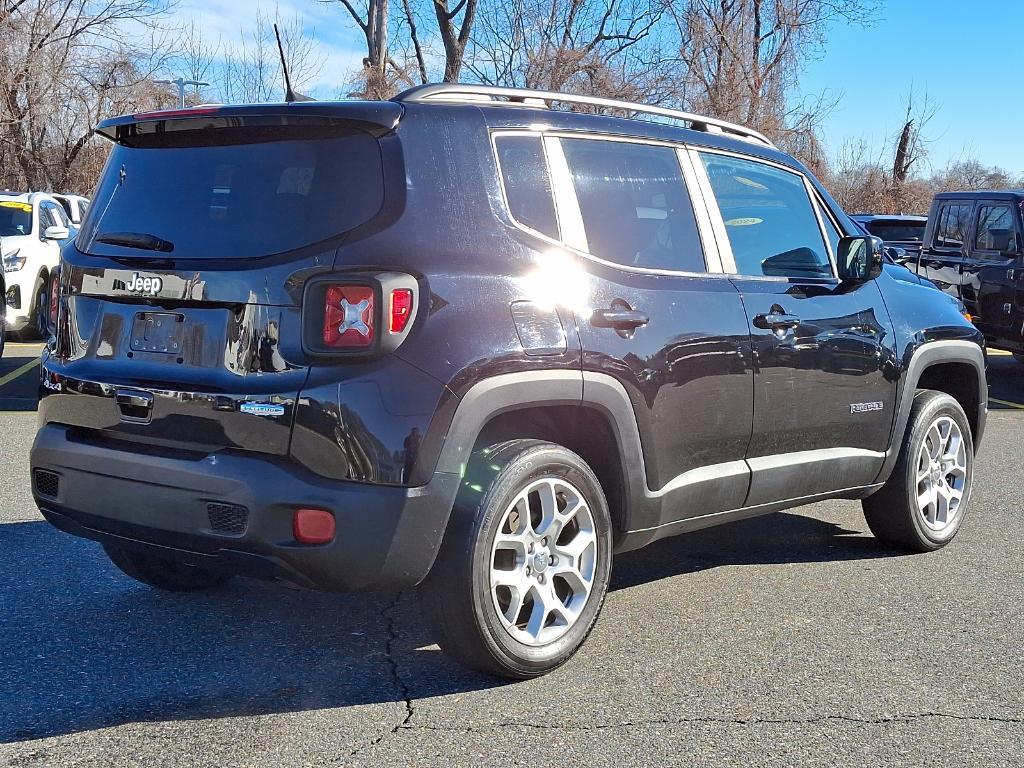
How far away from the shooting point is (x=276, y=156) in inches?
147

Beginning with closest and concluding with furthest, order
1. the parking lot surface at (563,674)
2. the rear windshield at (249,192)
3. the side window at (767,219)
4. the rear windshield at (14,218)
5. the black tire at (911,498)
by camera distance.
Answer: the parking lot surface at (563,674) < the rear windshield at (249,192) < the side window at (767,219) < the black tire at (911,498) < the rear windshield at (14,218)

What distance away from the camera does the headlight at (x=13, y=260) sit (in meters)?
13.0

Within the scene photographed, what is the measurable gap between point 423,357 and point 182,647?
149 cm

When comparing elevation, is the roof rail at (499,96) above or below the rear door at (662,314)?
above

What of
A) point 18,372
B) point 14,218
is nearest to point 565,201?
point 18,372

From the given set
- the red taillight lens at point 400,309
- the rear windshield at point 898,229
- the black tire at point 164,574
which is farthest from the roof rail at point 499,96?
the rear windshield at point 898,229

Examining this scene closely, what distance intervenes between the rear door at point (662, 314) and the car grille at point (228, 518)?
1.20 metres

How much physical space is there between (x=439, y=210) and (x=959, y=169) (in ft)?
124

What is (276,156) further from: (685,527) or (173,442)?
(685,527)

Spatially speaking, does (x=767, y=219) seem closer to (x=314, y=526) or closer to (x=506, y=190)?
(x=506, y=190)

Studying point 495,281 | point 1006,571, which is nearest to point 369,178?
point 495,281

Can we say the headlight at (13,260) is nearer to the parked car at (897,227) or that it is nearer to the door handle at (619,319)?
the parked car at (897,227)

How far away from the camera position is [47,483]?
13.0ft

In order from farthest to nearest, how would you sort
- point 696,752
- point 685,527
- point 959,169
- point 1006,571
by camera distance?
1. point 959,169
2. point 1006,571
3. point 685,527
4. point 696,752
